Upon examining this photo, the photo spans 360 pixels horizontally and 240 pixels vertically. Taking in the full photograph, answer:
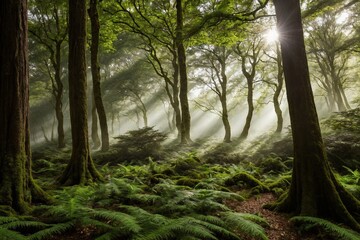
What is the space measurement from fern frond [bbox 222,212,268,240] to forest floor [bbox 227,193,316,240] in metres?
0.61

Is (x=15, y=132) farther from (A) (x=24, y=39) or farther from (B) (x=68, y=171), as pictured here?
(B) (x=68, y=171)

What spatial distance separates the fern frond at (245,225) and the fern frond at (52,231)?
8.30 ft

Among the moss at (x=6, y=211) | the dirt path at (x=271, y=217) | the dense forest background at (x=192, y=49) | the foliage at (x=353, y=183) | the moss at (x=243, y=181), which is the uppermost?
the dense forest background at (x=192, y=49)

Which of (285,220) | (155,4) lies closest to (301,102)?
(285,220)

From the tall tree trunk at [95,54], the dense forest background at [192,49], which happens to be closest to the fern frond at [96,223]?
the dense forest background at [192,49]

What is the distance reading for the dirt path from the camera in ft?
15.8

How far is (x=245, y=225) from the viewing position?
4.28 m

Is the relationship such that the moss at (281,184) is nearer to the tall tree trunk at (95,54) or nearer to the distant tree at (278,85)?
the tall tree trunk at (95,54)

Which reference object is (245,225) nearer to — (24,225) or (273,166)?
(24,225)

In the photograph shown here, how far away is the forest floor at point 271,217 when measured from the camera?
15.7 ft

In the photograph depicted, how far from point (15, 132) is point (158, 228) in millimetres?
3568

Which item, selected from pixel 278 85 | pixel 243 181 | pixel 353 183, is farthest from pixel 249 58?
pixel 353 183

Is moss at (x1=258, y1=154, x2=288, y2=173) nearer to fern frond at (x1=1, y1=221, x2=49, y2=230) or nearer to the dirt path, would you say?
the dirt path

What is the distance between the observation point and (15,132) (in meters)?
5.36
